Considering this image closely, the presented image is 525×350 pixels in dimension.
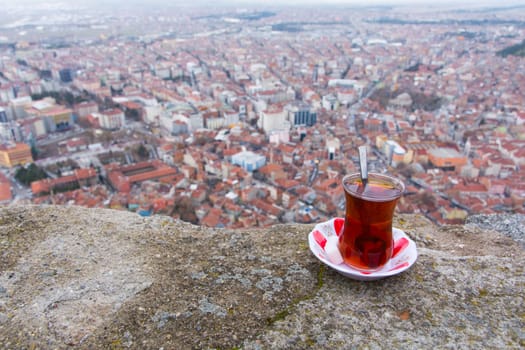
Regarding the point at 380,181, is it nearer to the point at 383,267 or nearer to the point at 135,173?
the point at 383,267

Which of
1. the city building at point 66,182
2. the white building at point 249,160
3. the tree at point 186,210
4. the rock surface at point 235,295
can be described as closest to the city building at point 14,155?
the city building at point 66,182

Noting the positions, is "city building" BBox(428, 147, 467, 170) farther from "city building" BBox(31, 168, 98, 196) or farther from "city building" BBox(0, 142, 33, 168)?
"city building" BBox(0, 142, 33, 168)

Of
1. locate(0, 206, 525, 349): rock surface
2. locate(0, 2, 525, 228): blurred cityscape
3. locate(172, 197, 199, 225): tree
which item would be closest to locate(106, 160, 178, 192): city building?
locate(0, 2, 525, 228): blurred cityscape

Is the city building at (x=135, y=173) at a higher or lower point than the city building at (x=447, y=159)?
higher

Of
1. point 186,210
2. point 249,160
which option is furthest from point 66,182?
point 249,160

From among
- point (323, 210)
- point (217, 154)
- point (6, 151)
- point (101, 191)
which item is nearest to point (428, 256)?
point (323, 210)

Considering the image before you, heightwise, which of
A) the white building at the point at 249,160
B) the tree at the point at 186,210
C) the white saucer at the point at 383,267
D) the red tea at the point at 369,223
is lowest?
the white building at the point at 249,160

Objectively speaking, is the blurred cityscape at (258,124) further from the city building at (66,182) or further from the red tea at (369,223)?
the red tea at (369,223)
